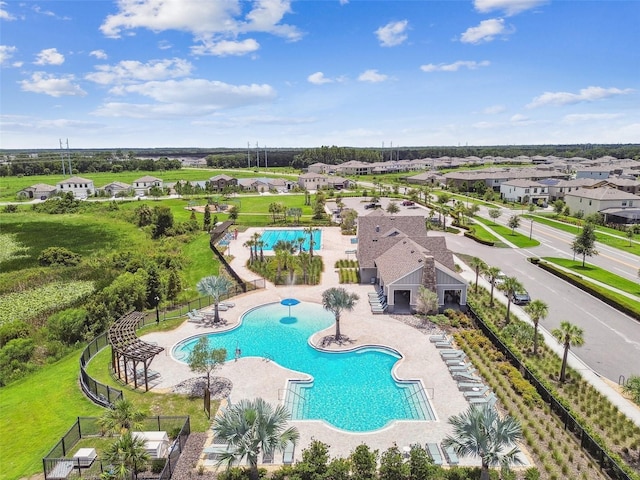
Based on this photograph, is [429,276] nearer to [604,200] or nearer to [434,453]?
[434,453]

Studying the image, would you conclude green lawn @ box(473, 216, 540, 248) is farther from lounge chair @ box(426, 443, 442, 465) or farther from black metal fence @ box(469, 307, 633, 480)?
lounge chair @ box(426, 443, 442, 465)

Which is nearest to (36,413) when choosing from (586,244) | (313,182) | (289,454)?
(289,454)

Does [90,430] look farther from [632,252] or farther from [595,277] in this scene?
[632,252]

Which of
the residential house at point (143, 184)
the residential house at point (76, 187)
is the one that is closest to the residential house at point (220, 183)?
the residential house at point (143, 184)

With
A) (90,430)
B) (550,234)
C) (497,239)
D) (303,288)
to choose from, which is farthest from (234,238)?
(550,234)

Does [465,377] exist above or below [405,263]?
below

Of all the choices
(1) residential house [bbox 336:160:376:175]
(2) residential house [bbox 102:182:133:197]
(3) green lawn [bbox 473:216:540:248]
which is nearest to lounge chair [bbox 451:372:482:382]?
(3) green lawn [bbox 473:216:540:248]

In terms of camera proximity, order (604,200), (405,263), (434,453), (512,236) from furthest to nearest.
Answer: (604,200) → (512,236) → (405,263) → (434,453)
